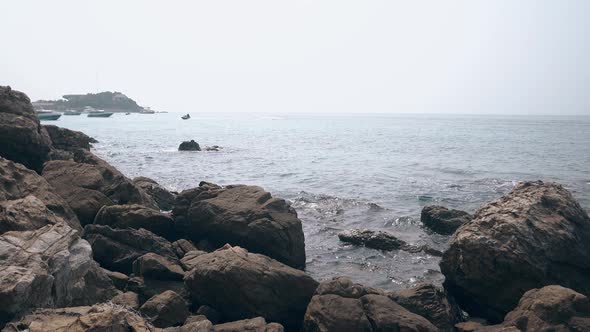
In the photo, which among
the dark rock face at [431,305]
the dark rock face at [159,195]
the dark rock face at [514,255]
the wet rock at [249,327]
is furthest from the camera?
the dark rock face at [159,195]

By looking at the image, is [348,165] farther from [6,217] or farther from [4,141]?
[6,217]

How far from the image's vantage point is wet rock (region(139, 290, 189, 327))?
7652 mm

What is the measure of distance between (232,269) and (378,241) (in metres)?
7.01

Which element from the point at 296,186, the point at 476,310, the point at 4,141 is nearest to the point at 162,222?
the point at 4,141

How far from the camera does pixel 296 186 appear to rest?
26141mm

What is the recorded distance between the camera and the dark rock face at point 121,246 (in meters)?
9.85

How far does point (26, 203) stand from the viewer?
8070 mm

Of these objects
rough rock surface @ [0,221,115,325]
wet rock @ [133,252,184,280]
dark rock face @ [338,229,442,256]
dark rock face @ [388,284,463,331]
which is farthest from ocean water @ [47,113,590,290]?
rough rock surface @ [0,221,115,325]

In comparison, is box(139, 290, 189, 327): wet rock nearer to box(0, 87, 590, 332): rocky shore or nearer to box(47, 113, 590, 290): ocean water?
box(0, 87, 590, 332): rocky shore

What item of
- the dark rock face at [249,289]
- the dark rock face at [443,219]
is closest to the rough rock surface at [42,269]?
the dark rock face at [249,289]

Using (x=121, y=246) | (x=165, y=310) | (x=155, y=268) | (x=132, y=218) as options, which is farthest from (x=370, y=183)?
(x=165, y=310)

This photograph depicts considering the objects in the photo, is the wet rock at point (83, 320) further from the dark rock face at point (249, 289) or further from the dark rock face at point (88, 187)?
the dark rock face at point (88, 187)

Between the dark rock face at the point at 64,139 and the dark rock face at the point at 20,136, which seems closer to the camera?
the dark rock face at the point at 20,136

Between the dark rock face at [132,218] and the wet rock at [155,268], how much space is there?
6.67 ft
